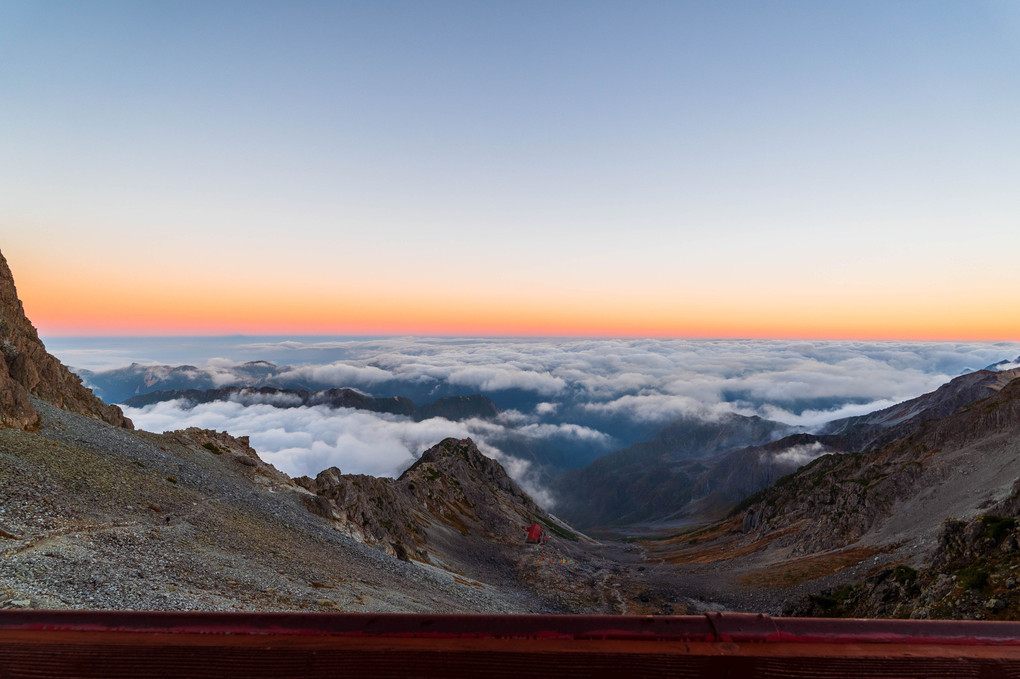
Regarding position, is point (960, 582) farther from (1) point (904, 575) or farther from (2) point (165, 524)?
(2) point (165, 524)

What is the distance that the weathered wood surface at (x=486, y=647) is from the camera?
344cm

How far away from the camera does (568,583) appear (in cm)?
10750

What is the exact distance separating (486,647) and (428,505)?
14254cm

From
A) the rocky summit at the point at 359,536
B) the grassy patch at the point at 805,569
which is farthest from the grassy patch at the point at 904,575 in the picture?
the grassy patch at the point at 805,569

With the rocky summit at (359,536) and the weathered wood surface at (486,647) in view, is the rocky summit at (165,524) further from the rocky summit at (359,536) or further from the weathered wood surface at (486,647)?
the weathered wood surface at (486,647)

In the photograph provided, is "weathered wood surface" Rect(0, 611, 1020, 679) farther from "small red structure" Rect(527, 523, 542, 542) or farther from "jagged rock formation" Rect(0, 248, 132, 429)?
"small red structure" Rect(527, 523, 542, 542)

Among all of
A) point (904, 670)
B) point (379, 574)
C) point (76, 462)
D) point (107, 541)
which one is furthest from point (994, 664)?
point (379, 574)

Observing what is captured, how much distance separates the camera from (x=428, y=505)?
445ft

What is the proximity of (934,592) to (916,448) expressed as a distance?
114945 mm

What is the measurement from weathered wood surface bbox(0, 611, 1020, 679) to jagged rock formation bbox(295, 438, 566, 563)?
2630 inches

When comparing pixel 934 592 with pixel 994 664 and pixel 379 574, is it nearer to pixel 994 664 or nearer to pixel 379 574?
pixel 994 664

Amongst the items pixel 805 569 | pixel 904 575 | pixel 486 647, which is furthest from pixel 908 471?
pixel 486 647

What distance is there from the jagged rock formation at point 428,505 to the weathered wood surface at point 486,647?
66799 mm

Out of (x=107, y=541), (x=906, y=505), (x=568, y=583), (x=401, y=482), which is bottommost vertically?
(x=568, y=583)
